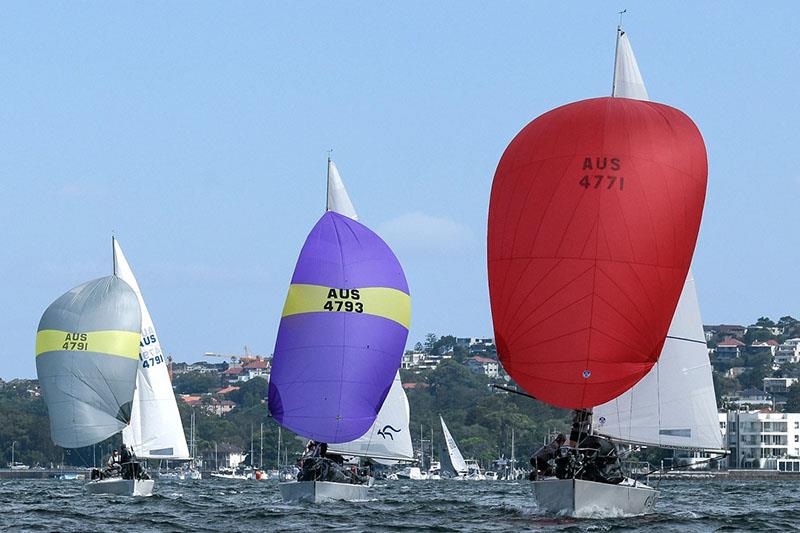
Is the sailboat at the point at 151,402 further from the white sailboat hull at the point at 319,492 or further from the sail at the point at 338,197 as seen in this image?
the white sailboat hull at the point at 319,492

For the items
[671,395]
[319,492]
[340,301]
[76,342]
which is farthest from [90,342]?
[671,395]

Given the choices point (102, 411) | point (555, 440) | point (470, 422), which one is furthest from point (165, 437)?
point (470, 422)

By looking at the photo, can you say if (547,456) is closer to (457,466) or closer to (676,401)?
(676,401)

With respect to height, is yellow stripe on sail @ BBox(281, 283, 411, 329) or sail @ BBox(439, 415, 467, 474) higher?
yellow stripe on sail @ BBox(281, 283, 411, 329)

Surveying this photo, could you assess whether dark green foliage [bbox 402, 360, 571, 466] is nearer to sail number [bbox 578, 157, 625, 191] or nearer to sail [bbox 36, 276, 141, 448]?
sail [bbox 36, 276, 141, 448]

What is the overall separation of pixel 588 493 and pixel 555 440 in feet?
6.10

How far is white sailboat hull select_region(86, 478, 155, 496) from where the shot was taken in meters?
53.3

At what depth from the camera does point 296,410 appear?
43.2 metres

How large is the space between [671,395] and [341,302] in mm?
10780

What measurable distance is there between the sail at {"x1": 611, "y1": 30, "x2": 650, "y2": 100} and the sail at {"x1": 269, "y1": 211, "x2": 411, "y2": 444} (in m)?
10.7

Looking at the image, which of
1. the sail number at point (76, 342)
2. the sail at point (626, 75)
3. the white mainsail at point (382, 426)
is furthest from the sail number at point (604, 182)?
the sail number at point (76, 342)

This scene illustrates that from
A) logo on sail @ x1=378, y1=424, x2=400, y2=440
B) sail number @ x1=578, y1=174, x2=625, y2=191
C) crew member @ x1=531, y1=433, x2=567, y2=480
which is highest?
sail number @ x1=578, y1=174, x2=625, y2=191

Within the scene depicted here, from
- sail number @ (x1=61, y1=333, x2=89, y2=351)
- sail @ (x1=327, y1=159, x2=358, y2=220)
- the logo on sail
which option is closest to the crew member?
the logo on sail

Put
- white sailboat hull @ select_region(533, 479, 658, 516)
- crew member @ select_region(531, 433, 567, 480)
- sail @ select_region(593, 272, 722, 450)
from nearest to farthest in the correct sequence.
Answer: white sailboat hull @ select_region(533, 479, 658, 516), crew member @ select_region(531, 433, 567, 480), sail @ select_region(593, 272, 722, 450)
